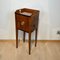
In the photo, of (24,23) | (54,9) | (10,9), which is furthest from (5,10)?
(54,9)

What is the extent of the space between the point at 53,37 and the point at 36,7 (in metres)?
0.82

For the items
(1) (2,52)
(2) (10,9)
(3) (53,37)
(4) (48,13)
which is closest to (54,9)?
(4) (48,13)

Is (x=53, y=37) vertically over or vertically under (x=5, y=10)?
under

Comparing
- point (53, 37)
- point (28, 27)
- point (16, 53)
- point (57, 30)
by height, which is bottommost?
point (16, 53)

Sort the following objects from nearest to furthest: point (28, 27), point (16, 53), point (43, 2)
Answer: point (28, 27) → point (16, 53) → point (43, 2)

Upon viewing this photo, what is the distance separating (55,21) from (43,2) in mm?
512

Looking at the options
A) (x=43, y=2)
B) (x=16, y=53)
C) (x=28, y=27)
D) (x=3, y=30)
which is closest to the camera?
(x=28, y=27)

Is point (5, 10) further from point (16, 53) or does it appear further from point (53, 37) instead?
point (53, 37)

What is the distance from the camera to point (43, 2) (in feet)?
8.42

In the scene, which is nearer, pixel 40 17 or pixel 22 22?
pixel 22 22

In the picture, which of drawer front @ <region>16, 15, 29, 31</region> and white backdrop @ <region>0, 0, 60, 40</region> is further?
white backdrop @ <region>0, 0, 60, 40</region>

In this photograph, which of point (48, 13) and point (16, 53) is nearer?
point (16, 53)

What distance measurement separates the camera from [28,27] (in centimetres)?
223

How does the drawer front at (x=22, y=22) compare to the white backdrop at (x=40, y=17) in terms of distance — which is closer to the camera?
the drawer front at (x=22, y=22)
